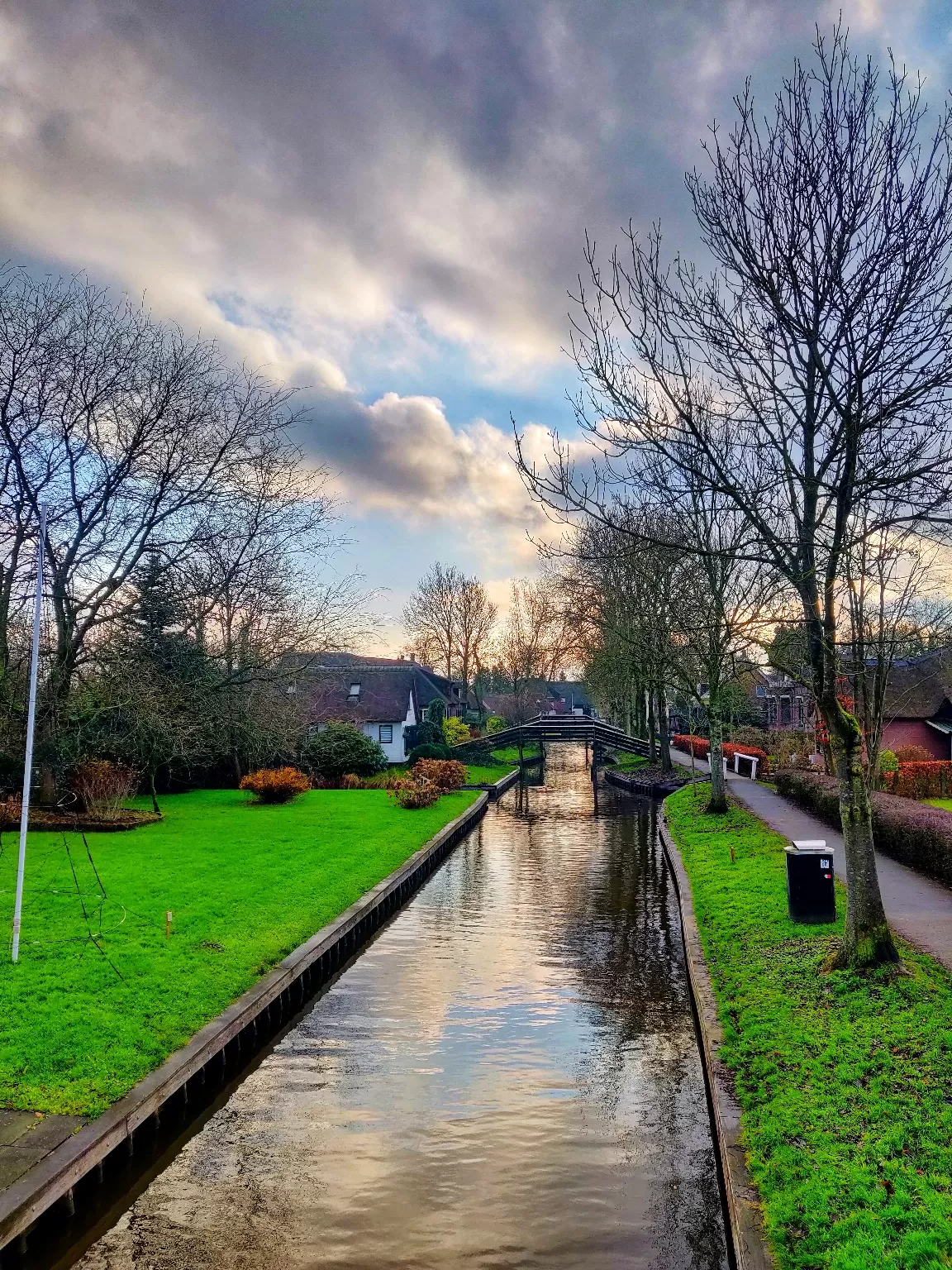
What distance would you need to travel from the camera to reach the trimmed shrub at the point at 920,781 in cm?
2569

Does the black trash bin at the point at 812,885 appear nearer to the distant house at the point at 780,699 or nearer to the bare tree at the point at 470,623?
the distant house at the point at 780,699

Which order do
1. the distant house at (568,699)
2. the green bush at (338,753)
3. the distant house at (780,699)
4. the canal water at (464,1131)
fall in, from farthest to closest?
the distant house at (568,699) < the green bush at (338,753) < the distant house at (780,699) < the canal water at (464,1131)

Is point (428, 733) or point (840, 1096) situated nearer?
point (840, 1096)

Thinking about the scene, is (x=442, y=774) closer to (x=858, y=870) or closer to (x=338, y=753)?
(x=338, y=753)

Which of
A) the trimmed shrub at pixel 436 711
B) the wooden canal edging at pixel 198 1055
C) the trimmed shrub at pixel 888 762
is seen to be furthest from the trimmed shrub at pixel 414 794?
the trimmed shrub at pixel 436 711

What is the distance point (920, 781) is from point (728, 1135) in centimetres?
2216

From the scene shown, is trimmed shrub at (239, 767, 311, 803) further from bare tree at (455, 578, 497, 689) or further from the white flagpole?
bare tree at (455, 578, 497, 689)

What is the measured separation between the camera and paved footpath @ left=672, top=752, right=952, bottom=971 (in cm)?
1052

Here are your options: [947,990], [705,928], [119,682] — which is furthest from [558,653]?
[947,990]

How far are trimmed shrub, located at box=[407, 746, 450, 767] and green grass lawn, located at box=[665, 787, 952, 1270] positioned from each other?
2945 centimetres

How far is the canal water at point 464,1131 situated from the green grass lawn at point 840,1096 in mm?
842

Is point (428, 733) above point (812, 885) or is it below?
above

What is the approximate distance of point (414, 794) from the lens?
2712 centimetres

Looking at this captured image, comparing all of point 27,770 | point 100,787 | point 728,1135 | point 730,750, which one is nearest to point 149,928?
point 27,770
